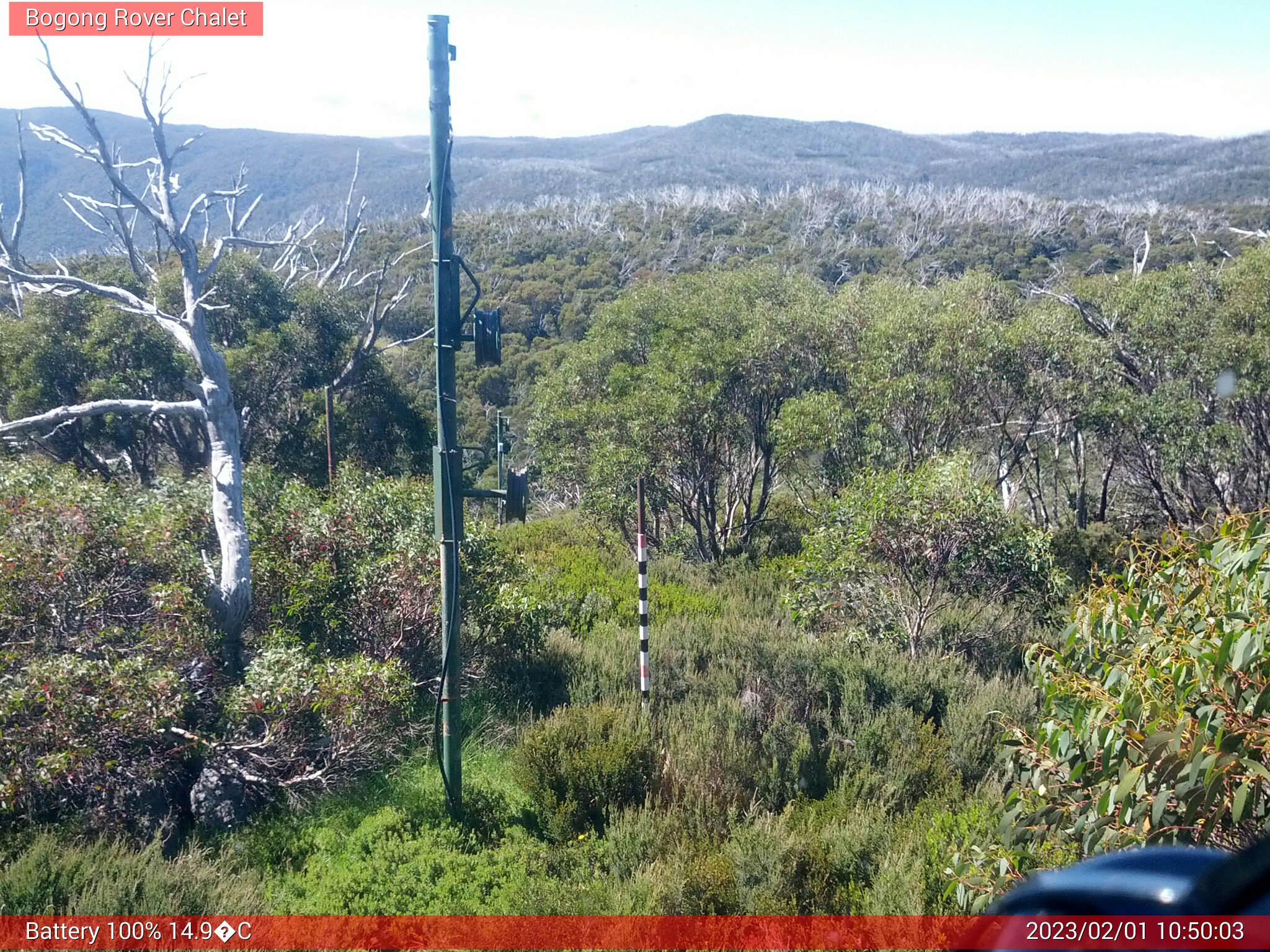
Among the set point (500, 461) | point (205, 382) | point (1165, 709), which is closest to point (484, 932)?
point (1165, 709)

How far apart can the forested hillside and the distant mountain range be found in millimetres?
37105

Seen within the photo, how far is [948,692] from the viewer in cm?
774

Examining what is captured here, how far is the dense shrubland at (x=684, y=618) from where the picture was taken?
12.7 feet

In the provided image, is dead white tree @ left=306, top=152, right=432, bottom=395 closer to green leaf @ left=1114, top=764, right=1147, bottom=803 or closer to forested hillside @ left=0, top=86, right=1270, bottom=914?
forested hillside @ left=0, top=86, right=1270, bottom=914

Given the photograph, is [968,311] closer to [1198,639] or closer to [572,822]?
[572,822]

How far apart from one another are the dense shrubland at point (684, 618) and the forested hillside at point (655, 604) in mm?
37

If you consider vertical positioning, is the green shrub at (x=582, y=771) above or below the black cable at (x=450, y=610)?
below

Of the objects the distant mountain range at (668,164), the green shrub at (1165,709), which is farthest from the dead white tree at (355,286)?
the distant mountain range at (668,164)

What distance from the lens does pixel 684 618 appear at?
10.5 metres

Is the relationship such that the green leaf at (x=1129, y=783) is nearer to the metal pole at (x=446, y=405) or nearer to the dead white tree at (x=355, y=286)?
the metal pole at (x=446, y=405)

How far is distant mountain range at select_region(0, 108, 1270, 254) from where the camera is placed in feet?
217

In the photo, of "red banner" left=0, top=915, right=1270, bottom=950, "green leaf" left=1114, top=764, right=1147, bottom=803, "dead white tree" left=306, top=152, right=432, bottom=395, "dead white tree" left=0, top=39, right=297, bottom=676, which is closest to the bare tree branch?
"dead white tree" left=0, top=39, right=297, bottom=676

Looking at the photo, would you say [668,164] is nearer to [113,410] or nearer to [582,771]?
[113,410]

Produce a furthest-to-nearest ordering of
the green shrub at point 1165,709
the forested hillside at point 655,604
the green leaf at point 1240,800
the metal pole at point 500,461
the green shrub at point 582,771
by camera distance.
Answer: the metal pole at point 500,461 < the green shrub at point 582,771 < the forested hillside at point 655,604 < the green shrub at point 1165,709 < the green leaf at point 1240,800
